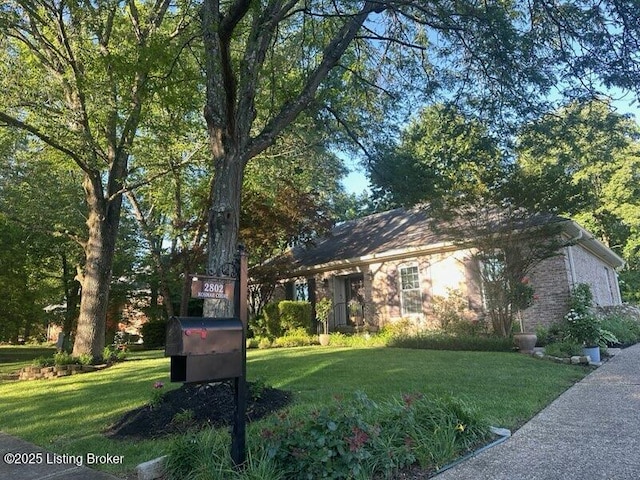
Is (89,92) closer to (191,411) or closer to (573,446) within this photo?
(191,411)

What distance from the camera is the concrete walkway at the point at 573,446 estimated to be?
322cm

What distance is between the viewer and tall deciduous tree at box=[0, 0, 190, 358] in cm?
924

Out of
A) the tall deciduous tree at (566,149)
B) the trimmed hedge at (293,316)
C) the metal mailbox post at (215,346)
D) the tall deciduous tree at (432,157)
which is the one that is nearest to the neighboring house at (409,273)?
the tall deciduous tree at (566,149)

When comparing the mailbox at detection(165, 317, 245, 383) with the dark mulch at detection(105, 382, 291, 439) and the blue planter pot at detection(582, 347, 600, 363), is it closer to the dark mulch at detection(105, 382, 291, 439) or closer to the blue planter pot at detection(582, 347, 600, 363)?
the dark mulch at detection(105, 382, 291, 439)

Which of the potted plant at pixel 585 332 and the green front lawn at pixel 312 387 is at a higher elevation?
the potted plant at pixel 585 332

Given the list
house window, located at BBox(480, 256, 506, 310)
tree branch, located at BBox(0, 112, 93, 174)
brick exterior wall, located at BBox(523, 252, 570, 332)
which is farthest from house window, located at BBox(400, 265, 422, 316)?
tree branch, located at BBox(0, 112, 93, 174)

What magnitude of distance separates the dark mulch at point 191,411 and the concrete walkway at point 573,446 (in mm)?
2524

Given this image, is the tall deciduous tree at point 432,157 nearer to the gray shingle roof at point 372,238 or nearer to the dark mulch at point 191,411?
the dark mulch at point 191,411

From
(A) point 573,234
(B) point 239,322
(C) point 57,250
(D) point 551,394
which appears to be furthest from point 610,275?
(C) point 57,250

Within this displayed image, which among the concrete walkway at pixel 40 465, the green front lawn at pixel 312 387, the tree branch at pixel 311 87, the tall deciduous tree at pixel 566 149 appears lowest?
the concrete walkway at pixel 40 465

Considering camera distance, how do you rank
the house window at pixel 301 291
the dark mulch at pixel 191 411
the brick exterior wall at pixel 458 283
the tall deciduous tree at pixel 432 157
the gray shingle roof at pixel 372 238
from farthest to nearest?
the house window at pixel 301 291 < the gray shingle roof at pixel 372 238 < the brick exterior wall at pixel 458 283 < the tall deciduous tree at pixel 432 157 < the dark mulch at pixel 191 411

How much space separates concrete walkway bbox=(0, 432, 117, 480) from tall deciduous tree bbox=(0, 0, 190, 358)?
5.86 meters

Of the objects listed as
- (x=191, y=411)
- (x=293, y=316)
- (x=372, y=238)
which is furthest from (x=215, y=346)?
(x=372, y=238)

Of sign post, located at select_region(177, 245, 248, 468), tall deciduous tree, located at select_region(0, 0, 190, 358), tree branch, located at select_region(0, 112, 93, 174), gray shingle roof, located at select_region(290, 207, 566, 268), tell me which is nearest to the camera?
sign post, located at select_region(177, 245, 248, 468)
